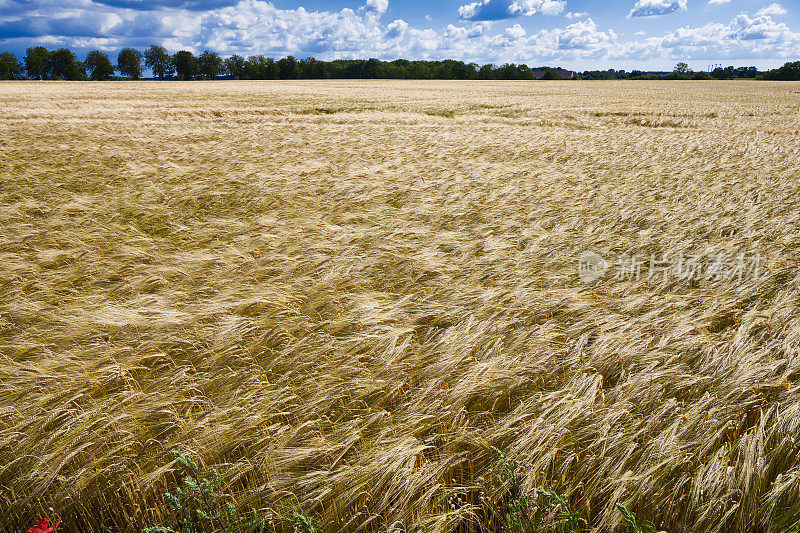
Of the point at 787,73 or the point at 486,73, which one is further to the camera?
the point at 486,73

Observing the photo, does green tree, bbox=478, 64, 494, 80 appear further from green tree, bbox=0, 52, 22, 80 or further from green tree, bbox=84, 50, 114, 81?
green tree, bbox=0, 52, 22, 80

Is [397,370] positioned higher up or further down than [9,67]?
further down

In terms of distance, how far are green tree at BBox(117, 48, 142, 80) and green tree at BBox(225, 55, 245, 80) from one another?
21.3m

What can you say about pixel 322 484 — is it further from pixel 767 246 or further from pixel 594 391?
pixel 767 246

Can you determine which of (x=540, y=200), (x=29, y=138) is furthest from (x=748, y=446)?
(x=29, y=138)

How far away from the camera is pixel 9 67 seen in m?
94.6

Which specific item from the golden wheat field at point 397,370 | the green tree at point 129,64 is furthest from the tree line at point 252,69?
the golden wheat field at point 397,370

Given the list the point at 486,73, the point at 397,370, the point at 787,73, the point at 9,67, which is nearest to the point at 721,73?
the point at 787,73

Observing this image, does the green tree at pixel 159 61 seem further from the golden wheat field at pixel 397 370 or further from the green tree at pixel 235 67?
the golden wheat field at pixel 397 370

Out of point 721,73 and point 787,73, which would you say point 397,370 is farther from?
point 721,73

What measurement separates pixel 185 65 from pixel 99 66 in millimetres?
18640

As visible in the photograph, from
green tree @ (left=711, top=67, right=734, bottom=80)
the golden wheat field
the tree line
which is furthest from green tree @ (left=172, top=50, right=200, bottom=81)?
green tree @ (left=711, top=67, right=734, bottom=80)

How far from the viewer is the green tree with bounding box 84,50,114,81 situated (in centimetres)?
9842

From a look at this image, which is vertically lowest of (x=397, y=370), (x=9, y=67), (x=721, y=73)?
(x=397, y=370)
